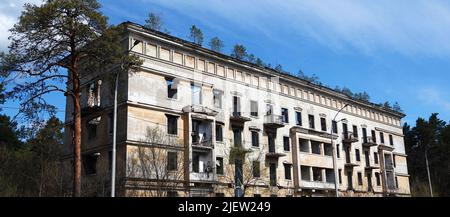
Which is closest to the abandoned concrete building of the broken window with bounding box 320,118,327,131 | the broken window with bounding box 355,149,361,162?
the broken window with bounding box 320,118,327,131

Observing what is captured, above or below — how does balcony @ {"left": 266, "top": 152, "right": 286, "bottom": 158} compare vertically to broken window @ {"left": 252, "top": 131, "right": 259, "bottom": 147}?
below

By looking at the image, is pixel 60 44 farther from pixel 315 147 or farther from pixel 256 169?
pixel 315 147

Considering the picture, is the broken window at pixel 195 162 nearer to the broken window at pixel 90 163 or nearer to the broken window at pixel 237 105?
the broken window at pixel 237 105

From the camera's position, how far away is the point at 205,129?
39062 millimetres

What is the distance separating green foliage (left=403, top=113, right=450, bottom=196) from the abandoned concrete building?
20.3 m

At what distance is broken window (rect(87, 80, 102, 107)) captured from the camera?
38.0 m

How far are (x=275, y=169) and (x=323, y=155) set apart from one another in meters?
7.93

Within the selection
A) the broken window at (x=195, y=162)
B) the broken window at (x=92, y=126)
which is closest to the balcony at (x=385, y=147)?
the broken window at (x=195, y=162)

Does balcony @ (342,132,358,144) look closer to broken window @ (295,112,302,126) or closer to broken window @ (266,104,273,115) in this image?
broken window @ (295,112,302,126)

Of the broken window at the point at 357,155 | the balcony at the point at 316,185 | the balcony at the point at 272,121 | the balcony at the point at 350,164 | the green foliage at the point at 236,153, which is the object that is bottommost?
the balcony at the point at 316,185

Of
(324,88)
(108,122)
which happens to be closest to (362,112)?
(324,88)

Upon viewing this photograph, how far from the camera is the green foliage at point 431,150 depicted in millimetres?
68125

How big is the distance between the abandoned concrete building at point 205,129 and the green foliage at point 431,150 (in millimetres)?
20297

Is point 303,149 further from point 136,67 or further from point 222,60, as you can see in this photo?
point 136,67
